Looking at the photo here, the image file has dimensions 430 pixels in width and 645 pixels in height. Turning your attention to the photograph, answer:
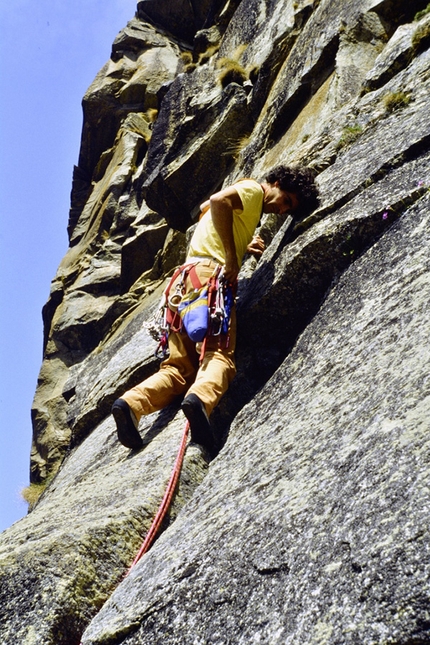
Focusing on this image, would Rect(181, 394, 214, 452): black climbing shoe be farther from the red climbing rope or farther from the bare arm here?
the bare arm

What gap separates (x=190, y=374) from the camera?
20.3 feet

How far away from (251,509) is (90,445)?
450 cm

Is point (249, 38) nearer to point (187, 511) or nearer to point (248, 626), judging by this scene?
point (187, 511)

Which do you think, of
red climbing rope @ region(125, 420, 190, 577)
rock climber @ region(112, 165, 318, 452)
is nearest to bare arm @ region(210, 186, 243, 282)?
rock climber @ region(112, 165, 318, 452)

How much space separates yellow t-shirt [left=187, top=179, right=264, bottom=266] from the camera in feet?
20.8

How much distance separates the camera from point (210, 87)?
13.3 m

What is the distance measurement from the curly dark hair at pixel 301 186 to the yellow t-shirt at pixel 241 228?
0.97ft

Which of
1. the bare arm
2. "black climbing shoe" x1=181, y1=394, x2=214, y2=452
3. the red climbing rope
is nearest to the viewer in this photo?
the red climbing rope

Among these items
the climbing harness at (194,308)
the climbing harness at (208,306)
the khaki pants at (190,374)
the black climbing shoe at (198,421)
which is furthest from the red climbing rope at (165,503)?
the climbing harness at (194,308)

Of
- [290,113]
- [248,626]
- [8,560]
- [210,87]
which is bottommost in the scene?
[248,626]

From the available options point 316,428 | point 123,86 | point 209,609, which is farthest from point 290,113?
point 123,86

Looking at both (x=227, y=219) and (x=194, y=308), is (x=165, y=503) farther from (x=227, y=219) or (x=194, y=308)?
(x=227, y=219)

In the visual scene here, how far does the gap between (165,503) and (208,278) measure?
7.56 ft

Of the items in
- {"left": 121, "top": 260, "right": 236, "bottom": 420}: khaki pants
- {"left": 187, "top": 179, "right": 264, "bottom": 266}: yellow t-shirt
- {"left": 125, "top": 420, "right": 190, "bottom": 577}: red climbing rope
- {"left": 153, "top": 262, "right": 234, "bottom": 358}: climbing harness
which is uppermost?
{"left": 187, "top": 179, "right": 264, "bottom": 266}: yellow t-shirt
